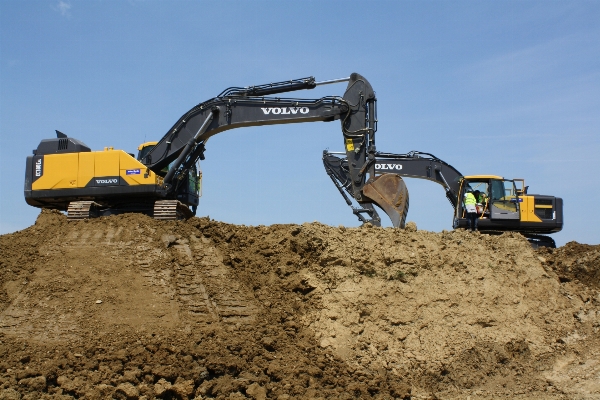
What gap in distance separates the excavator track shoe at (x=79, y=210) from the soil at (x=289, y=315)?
147 cm

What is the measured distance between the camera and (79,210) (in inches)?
601

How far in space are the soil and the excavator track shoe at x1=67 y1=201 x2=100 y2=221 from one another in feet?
4.83

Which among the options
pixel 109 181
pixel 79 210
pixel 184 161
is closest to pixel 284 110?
pixel 184 161

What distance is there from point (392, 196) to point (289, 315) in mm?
3884

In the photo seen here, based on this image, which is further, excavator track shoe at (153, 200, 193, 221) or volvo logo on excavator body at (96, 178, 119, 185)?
volvo logo on excavator body at (96, 178, 119, 185)

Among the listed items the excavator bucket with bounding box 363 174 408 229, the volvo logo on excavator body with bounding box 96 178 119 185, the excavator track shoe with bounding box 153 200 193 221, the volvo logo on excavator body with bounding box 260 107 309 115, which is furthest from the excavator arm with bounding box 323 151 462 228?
the volvo logo on excavator body with bounding box 96 178 119 185

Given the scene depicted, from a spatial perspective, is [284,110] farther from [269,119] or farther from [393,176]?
[393,176]

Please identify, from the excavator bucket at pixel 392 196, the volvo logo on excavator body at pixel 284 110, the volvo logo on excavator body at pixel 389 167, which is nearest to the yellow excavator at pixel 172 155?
the volvo logo on excavator body at pixel 284 110

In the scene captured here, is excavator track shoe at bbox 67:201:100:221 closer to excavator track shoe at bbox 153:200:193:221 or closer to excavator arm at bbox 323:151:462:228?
excavator track shoe at bbox 153:200:193:221

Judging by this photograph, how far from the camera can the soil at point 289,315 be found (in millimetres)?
9664

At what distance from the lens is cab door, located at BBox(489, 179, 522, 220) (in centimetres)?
1811

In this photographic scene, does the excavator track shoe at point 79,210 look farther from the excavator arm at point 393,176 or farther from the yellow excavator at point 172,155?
the excavator arm at point 393,176

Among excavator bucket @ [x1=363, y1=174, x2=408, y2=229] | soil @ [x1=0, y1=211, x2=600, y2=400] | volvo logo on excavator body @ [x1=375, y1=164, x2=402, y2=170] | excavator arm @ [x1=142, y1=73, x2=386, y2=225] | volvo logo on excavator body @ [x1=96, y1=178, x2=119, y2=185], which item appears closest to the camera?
soil @ [x1=0, y1=211, x2=600, y2=400]

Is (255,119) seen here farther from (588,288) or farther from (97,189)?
(588,288)
